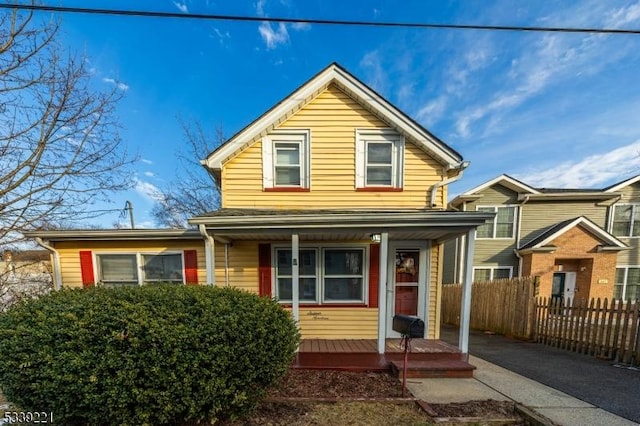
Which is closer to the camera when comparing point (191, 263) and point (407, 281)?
point (191, 263)

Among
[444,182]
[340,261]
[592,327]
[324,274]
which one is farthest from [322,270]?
[592,327]

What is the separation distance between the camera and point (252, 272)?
6.05 meters

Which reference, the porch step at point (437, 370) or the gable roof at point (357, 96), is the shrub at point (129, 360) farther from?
the gable roof at point (357, 96)

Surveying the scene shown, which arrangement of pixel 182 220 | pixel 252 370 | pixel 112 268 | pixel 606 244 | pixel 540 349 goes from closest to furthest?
pixel 252 370
pixel 112 268
pixel 540 349
pixel 606 244
pixel 182 220

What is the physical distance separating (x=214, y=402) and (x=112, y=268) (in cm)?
484

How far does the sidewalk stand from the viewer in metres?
3.28

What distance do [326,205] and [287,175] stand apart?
122cm

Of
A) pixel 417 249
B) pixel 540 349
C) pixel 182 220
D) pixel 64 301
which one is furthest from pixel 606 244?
pixel 182 220

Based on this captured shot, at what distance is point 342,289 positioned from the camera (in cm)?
612

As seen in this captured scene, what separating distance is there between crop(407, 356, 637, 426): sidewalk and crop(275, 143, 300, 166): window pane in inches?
201

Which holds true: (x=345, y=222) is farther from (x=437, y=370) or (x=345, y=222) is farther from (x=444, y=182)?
(x=437, y=370)

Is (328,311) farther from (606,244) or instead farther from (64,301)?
(606,244)

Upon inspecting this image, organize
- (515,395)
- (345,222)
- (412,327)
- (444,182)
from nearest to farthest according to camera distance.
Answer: (412,327), (515,395), (345,222), (444,182)

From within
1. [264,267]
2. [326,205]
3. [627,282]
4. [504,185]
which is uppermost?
[504,185]
